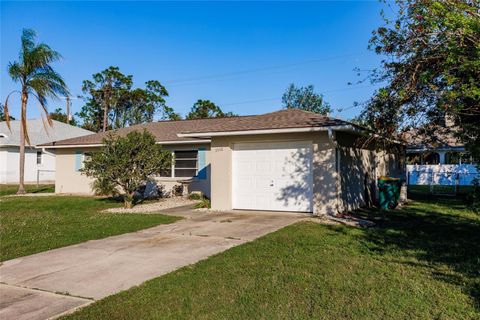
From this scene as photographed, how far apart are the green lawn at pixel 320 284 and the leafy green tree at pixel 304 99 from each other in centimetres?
3984

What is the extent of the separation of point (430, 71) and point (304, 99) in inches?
1661

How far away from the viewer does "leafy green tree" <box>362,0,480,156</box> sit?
17.7 ft

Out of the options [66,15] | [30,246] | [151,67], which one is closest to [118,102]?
[151,67]

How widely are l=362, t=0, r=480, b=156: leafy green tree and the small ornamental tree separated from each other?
8052mm

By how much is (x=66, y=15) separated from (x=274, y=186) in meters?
11.1

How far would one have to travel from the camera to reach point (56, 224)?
34.3 feet

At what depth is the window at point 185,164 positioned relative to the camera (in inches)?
695

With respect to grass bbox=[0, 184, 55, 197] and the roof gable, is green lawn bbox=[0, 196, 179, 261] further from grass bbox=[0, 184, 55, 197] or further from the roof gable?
the roof gable

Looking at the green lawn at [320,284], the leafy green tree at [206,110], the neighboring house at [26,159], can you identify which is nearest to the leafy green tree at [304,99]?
the leafy green tree at [206,110]

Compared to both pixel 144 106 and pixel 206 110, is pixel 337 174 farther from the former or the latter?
pixel 144 106

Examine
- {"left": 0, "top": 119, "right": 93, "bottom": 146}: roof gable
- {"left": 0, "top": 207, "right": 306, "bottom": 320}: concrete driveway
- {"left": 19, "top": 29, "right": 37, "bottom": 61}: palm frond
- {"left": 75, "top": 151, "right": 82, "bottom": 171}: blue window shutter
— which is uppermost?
{"left": 19, "top": 29, "right": 37, "bottom": 61}: palm frond

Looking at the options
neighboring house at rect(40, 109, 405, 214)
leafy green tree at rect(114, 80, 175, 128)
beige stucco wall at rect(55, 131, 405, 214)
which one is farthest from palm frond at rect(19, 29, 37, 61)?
leafy green tree at rect(114, 80, 175, 128)

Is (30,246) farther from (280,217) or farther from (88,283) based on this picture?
(280,217)

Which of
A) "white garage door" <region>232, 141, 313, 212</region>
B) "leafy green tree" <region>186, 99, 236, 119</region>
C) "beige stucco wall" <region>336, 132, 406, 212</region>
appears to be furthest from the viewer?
"leafy green tree" <region>186, 99, 236, 119</region>
